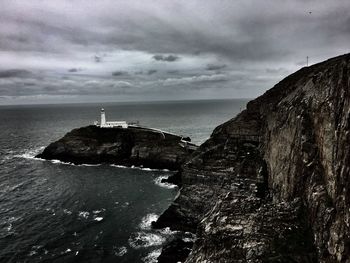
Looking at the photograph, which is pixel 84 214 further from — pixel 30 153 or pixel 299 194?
pixel 30 153

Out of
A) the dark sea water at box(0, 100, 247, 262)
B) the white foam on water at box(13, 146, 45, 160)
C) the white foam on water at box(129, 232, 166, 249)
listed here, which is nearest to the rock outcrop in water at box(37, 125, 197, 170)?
the white foam on water at box(13, 146, 45, 160)

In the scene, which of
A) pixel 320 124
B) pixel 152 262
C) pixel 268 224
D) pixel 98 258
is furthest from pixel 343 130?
pixel 98 258

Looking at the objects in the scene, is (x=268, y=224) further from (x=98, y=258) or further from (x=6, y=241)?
(x=6, y=241)

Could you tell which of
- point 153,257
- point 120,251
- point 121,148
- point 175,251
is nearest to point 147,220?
point 120,251

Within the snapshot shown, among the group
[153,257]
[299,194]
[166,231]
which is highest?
[299,194]

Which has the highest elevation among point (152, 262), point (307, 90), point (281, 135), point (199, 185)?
point (307, 90)

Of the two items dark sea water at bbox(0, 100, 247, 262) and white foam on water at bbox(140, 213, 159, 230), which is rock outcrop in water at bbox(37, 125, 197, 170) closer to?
dark sea water at bbox(0, 100, 247, 262)
